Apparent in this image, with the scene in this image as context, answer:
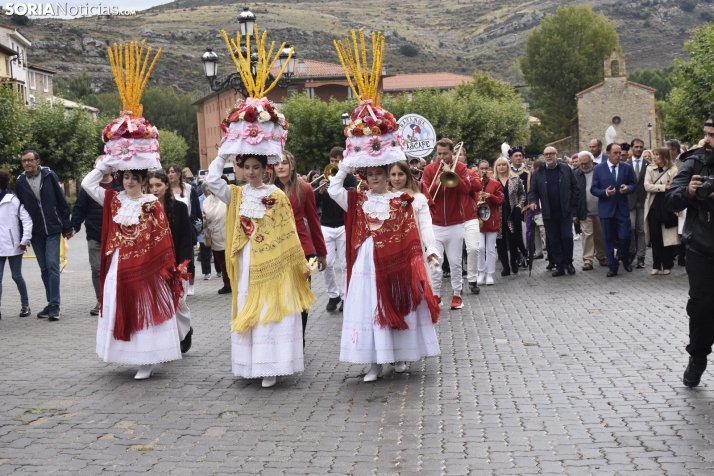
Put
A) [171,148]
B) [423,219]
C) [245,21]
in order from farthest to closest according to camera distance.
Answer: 1. [171,148]
2. [245,21]
3. [423,219]

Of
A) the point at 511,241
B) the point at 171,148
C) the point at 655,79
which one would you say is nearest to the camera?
the point at 511,241

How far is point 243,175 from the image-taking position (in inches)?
336

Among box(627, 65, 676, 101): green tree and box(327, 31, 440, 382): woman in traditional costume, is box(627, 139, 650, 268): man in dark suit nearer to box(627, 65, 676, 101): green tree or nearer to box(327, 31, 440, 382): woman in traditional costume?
box(327, 31, 440, 382): woman in traditional costume

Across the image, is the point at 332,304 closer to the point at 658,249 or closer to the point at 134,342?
the point at 134,342

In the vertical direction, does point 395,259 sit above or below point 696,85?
below

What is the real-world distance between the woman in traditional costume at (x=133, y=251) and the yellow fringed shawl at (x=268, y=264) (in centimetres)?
76

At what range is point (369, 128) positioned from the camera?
822 cm

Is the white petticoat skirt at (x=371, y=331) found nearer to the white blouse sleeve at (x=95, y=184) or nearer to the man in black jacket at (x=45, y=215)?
the white blouse sleeve at (x=95, y=184)

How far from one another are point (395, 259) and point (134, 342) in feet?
7.78

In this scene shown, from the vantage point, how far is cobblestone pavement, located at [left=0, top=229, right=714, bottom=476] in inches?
233

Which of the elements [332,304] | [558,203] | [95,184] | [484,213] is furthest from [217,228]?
[95,184]

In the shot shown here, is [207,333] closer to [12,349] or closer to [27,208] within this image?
[12,349]

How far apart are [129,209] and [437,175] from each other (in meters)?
5.36

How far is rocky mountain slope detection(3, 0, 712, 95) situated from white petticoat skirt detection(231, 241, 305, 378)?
138 meters
